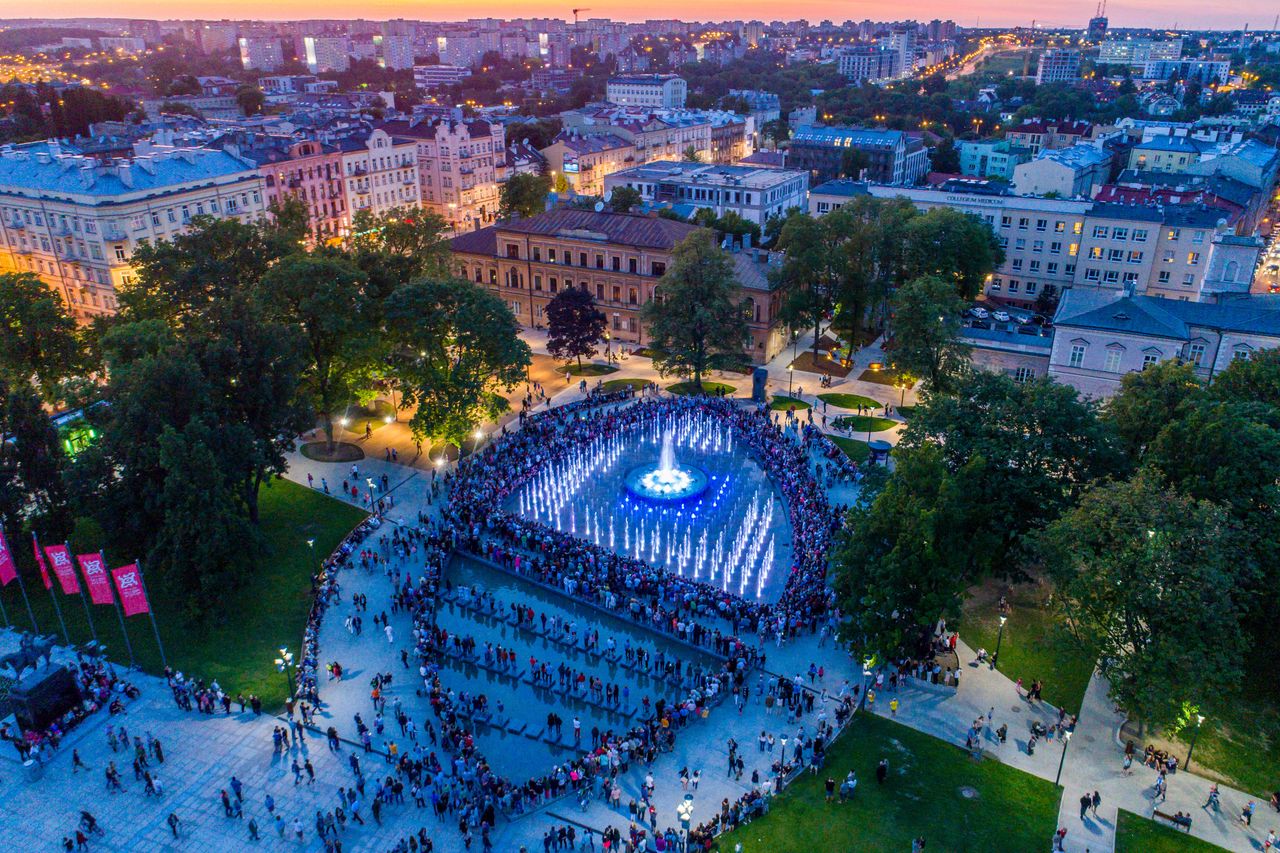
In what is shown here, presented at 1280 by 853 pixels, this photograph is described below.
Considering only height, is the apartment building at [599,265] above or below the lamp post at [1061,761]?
above

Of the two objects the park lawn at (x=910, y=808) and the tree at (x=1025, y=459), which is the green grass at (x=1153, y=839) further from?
the tree at (x=1025, y=459)

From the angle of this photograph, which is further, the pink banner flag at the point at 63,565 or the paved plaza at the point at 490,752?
the pink banner flag at the point at 63,565

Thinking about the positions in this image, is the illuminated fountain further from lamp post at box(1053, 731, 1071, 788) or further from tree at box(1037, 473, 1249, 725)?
tree at box(1037, 473, 1249, 725)

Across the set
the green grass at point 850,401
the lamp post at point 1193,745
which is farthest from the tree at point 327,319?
the lamp post at point 1193,745

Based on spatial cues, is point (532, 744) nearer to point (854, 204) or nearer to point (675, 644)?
point (675, 644)

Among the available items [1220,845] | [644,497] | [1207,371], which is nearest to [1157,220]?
[1207,371]

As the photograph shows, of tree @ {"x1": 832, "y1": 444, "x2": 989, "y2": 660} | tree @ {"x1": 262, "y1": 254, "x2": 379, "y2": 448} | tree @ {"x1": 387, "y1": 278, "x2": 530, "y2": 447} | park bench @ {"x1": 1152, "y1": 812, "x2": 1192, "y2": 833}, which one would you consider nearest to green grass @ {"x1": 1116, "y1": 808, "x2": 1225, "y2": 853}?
park bench @ {"x1": 1152, "y1": 812, "x2": 1192, "y2": 833}

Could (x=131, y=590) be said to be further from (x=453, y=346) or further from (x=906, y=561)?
(x=906, y=561)
